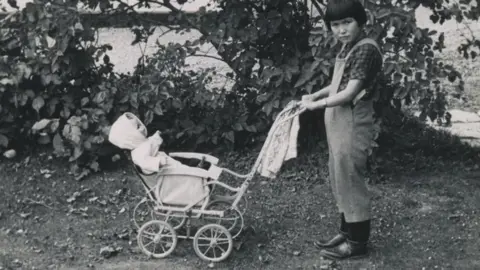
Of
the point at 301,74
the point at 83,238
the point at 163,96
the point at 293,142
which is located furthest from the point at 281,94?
the point at 83,238

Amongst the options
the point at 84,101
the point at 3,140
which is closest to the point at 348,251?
the point at 84,101

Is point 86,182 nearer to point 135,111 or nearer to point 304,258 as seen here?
point 135,111

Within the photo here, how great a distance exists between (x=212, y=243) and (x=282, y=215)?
0.85 metres

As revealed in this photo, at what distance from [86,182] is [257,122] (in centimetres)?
141

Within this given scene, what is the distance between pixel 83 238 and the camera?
529 centimetres

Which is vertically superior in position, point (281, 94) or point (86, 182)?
point (281, 94)

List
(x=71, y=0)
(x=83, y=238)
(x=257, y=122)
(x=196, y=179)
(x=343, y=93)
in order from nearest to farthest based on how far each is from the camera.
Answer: (x=343, y=93) → (x=196, y=179) → (x=83, y=238) → (x=71, y=0) → (x=257, y=122)

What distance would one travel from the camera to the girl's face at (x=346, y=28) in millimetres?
4551

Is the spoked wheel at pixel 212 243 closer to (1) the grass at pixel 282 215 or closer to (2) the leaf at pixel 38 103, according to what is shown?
(1) the grass at pixel 282 215

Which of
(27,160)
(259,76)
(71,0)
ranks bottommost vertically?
(27,160)

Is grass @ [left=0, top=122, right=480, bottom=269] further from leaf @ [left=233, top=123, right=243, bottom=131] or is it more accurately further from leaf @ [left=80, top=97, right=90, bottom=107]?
leaf @ [left=80, top=97, right=90, bottom=107]

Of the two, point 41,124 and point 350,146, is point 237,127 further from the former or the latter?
point 350,146

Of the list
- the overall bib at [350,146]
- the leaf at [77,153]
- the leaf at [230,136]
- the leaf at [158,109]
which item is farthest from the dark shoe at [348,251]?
the leaf at [77,153]

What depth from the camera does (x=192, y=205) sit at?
16.0 ft
